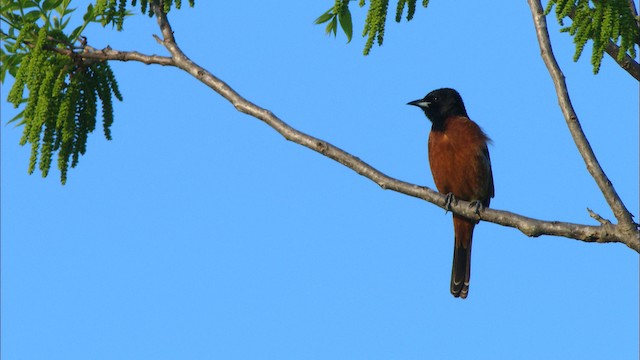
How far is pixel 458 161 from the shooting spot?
6180 mm

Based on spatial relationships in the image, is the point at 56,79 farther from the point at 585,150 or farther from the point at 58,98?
the point at 585,150

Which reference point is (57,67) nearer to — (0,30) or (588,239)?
(0,30)

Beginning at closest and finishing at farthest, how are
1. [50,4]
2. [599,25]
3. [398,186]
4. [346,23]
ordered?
1. [599,25]
2. [398,186]
3. [346,23]
4. [50,4]

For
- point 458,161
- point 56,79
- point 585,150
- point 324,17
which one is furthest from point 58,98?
point 458,161

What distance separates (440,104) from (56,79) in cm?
354

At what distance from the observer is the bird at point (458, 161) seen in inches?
243

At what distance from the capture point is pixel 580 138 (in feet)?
11.1

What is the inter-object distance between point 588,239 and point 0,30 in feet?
9.83

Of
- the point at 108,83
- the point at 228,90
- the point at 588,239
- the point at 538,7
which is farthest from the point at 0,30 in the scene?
the point at 588,239

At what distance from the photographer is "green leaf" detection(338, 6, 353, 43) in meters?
3.71

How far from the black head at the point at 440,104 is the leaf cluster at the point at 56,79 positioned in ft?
9.80

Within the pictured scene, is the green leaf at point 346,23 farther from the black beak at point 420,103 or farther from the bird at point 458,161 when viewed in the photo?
the black beak at point 420,103

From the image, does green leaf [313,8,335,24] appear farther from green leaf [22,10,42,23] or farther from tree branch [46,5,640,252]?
green leaf [22,10,42,23]

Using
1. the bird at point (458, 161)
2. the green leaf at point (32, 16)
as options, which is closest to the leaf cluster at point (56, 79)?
the green leaf at point (32, 16)
